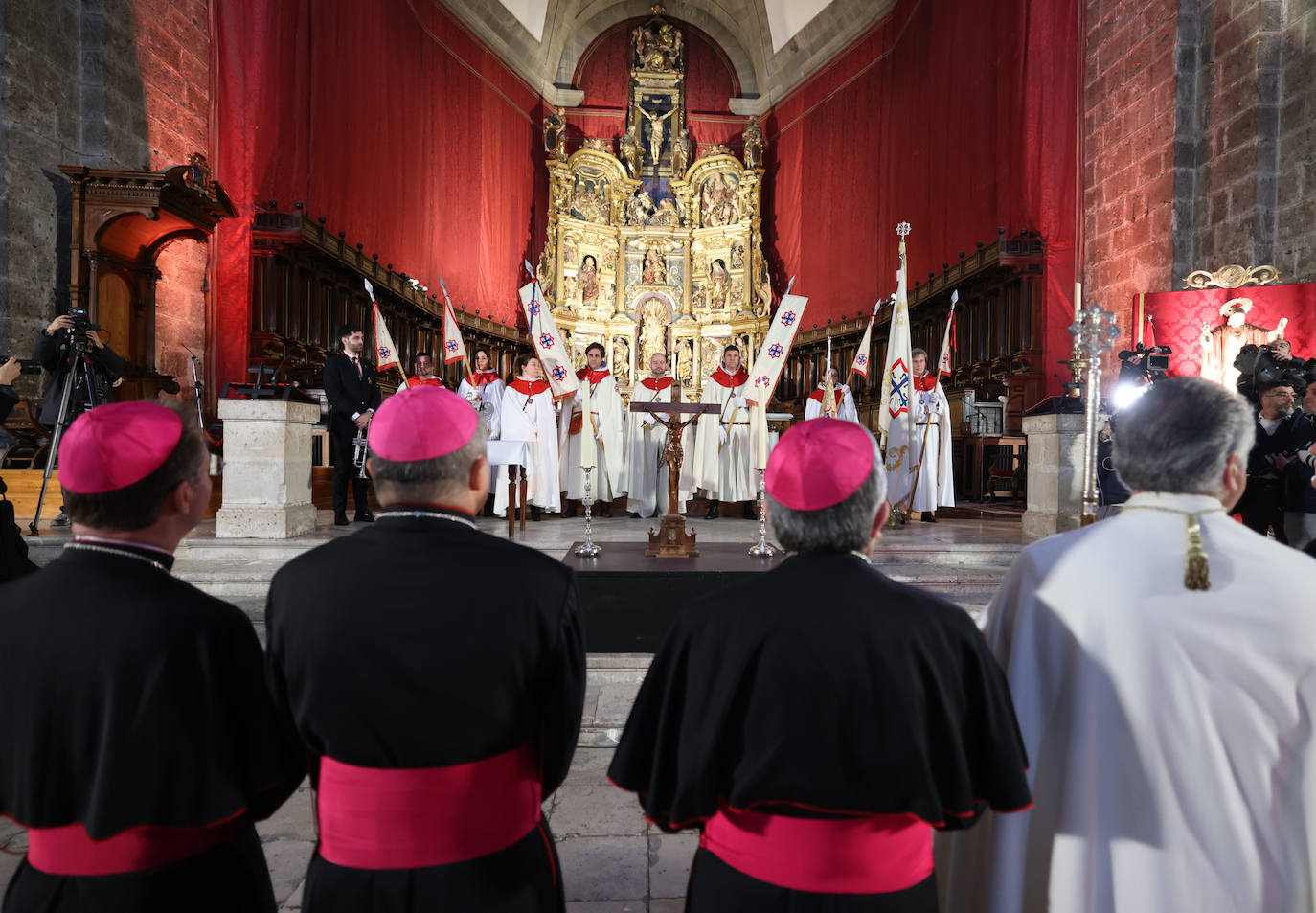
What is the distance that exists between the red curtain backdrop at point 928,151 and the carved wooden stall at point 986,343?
Result: 0.24 metres

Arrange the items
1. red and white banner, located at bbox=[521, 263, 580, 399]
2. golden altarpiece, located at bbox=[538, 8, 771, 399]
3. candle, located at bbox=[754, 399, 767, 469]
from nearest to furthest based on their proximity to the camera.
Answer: red and white banner, located at bbox=[521, 263, 580, 399] → candle, located at bbox=[754, 399, 767, 469] → golden altarpiece, located at bbox=[538, 8, 771, 399]

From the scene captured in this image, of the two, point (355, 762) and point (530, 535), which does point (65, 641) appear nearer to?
point (355, 762)

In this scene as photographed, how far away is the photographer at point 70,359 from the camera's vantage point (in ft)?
18.7

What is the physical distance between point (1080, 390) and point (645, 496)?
4.62 m

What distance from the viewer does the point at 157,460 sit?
1334 millimetres

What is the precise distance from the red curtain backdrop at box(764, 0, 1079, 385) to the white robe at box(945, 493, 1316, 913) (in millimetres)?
9176

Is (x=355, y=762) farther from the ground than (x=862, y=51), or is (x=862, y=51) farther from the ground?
(x=862, y=51)

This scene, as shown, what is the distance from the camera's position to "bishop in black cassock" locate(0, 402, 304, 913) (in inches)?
47.3

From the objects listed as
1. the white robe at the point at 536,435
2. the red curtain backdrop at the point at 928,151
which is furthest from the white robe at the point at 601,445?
the red curtain backdrop at the point at 928,151

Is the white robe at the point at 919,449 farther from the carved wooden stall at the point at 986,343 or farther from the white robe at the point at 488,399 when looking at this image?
the white robe at the point at 488,399

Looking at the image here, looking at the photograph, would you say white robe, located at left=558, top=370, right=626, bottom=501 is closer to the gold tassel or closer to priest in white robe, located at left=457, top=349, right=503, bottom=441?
priest in white robe, located at left=457, top=349, right=503, bottom=441

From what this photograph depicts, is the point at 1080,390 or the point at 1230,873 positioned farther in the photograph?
the point at 1080,390

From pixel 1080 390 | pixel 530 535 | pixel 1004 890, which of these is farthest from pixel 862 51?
pixel 1004 890

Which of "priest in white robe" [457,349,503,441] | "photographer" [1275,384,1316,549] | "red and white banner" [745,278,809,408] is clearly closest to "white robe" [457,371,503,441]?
"priest in white robe" [457,349,503,441]
